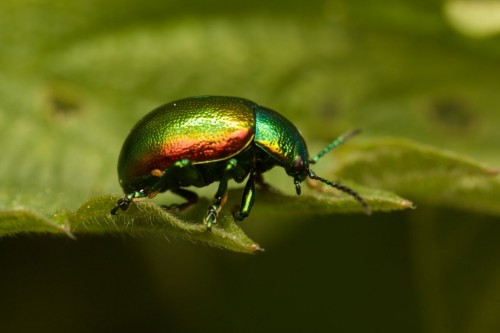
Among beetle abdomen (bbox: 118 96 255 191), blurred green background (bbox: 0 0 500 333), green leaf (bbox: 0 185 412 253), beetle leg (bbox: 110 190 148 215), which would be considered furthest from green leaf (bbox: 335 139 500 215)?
beetle leg (bbox: 110 190 148 215)

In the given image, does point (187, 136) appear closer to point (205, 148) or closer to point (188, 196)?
point (205, 148)

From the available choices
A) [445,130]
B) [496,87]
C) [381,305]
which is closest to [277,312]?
[381,305]

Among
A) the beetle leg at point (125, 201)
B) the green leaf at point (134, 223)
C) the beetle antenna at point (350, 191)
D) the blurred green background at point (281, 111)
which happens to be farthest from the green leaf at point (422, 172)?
the beetle leg at point (125, 201)

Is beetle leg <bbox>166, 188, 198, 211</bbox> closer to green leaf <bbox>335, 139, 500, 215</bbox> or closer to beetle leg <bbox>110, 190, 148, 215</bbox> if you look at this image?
beetle leg <bbox>110, 190, 148, 215</bbox>

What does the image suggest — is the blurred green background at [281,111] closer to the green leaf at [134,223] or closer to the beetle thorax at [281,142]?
the beetle thorax at [281,142]

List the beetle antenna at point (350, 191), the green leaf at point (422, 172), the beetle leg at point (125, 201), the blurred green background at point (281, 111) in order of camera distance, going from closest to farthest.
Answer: the beetle leg at point (125, 201)
the beetle antenna at point (350, 191)
the green leaf at point (422, 172)
the blurred green background at point (281, 111)
